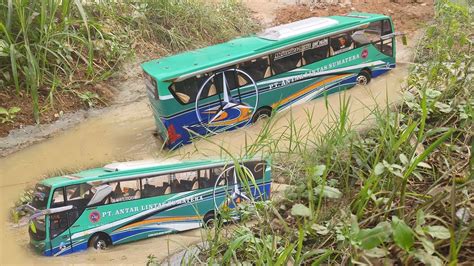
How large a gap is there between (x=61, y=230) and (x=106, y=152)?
6.24ft

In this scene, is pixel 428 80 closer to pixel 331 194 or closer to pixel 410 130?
pixel 410 130

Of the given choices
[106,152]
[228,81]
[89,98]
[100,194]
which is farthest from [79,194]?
[89,98]

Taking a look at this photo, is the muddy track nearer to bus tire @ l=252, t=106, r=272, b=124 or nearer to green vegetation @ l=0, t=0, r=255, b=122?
bus tire @ l=252, t=106, r=272, b=124

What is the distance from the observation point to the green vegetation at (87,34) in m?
9.06

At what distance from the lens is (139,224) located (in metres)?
7.06

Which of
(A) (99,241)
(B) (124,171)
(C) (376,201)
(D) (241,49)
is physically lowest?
(A) (99,241)

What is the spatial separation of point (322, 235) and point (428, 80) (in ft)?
5.67

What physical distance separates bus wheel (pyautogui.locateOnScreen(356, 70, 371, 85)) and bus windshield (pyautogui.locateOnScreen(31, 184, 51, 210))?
534 cm

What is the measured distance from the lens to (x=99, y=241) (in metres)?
6.95

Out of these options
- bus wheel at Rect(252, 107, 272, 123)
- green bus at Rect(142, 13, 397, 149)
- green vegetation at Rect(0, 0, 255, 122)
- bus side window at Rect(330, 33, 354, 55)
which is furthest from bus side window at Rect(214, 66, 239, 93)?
green vegetation at Rect(0, 0, 255, 122)

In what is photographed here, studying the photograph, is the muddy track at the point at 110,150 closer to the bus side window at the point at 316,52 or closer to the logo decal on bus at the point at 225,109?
the logo decal on bus at the point at 225,109

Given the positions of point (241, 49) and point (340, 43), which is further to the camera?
point (340, 43)

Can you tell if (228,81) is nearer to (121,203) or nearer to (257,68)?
(257,68)

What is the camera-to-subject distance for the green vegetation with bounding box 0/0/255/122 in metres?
9.06
